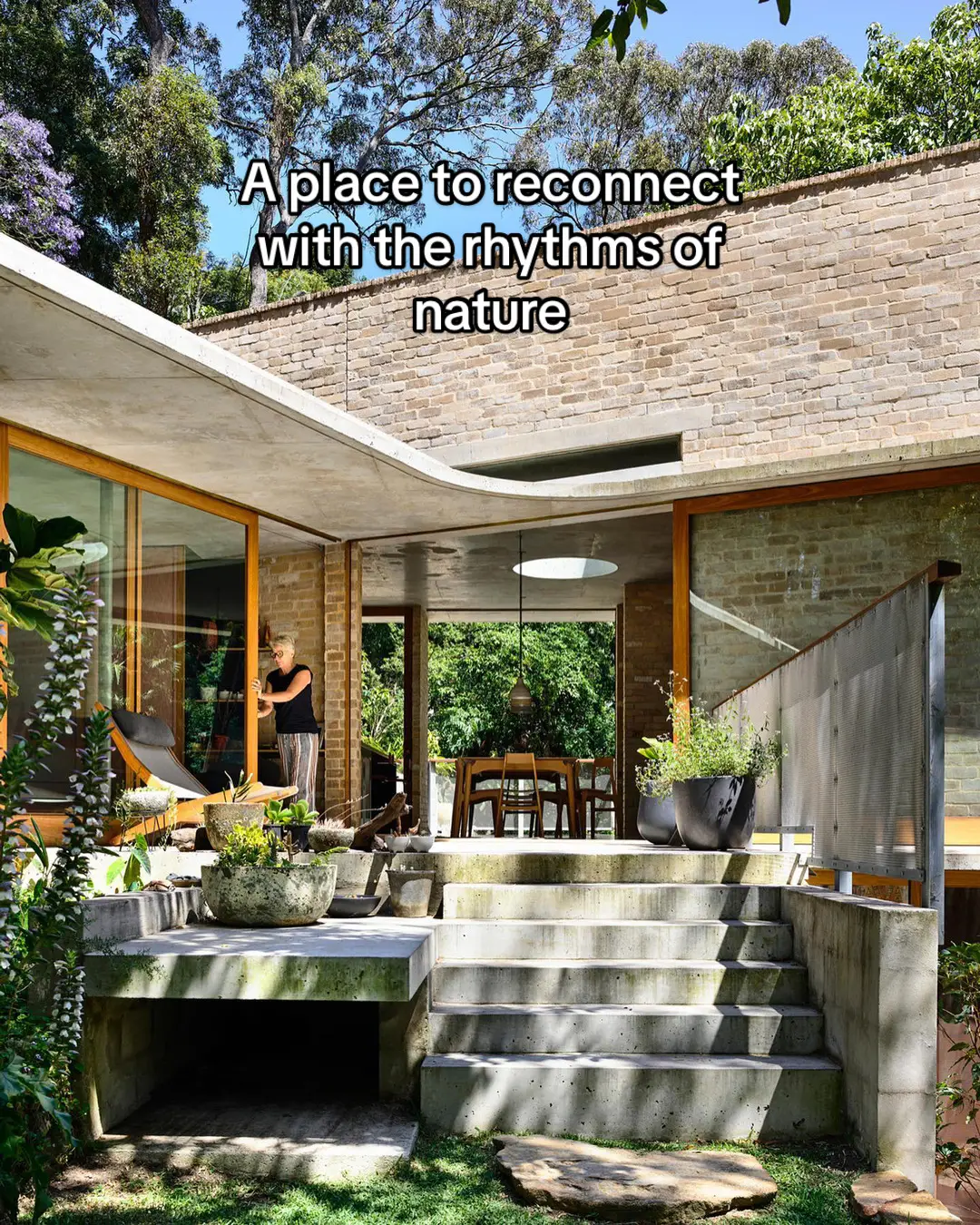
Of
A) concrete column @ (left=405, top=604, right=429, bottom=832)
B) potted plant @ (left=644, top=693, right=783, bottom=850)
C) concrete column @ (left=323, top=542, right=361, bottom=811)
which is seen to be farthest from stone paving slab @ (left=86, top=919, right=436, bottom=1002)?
concrete column @ (left=405, top=604, right=429, bottom=832)

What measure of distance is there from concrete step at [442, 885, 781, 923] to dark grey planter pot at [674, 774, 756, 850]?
0.58 metres

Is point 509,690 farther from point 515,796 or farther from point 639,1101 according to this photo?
point 639,1101

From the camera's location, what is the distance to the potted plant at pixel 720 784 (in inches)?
251

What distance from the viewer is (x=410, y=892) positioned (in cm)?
574

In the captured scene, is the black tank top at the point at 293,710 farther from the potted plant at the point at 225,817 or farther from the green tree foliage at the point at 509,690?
the green tree foliage at the point at 509,690

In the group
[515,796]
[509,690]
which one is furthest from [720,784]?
[509,690]

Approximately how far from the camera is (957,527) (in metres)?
7.39

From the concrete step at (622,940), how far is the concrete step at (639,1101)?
870mm

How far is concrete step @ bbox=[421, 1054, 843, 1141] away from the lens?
4633mm

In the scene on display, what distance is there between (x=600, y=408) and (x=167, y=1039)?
5.95 metres

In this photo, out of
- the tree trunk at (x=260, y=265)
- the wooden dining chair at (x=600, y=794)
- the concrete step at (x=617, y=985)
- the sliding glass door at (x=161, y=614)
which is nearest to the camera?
the concrete step at (x=617, y=985)

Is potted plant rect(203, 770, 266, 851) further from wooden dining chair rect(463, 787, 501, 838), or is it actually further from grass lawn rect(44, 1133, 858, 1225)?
wooden dining chair rect(463, 787, 501, 838)

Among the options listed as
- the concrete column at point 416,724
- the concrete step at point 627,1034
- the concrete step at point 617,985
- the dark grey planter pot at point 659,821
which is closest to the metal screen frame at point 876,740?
the concrete step at point 617,985

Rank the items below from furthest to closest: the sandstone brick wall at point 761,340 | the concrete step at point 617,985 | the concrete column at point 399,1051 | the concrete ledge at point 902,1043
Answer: the sandstone brick wall at point 761,340 < the concrete step at point 617,985 < the concrete column at point 399,1051 < the concrete ledge at point 902,1043
